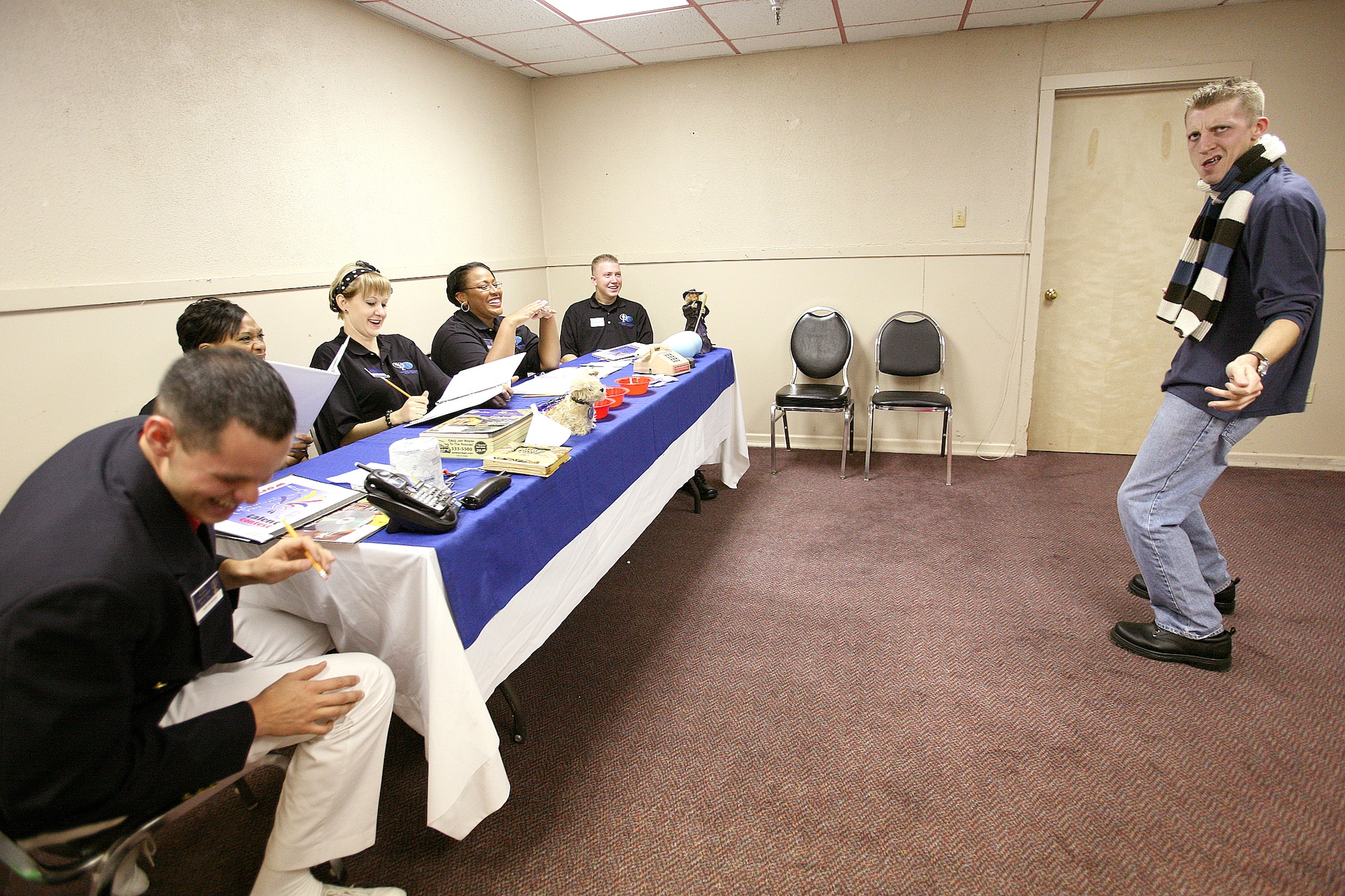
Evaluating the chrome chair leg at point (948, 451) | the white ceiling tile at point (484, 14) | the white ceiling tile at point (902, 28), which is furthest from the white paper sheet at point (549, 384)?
the white ceiling tile at point (902, 28)

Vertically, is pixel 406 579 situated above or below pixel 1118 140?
below

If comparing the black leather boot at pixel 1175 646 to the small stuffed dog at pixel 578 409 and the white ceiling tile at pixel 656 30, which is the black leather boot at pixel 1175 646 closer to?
the small stuffed dog at pixel 578 409

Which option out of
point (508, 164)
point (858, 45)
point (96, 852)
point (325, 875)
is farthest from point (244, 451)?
point (858, 45)

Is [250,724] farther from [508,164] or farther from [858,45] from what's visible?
[858,45]

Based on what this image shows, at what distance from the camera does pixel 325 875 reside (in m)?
1.45

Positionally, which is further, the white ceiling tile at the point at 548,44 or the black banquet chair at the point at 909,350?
the black banquet chair at the point at 909,350

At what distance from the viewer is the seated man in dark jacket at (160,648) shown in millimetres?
843

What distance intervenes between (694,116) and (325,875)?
4271mm

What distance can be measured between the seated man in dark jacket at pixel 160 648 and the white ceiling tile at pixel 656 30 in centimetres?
321

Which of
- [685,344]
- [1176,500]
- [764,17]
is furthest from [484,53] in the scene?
[1176,500]

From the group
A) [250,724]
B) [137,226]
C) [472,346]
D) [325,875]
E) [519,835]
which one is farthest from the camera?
[472,346]

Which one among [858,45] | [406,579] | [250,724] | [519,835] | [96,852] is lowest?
[519,835]

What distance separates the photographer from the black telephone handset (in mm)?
1273

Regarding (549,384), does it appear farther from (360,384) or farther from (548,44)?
(548,44)
